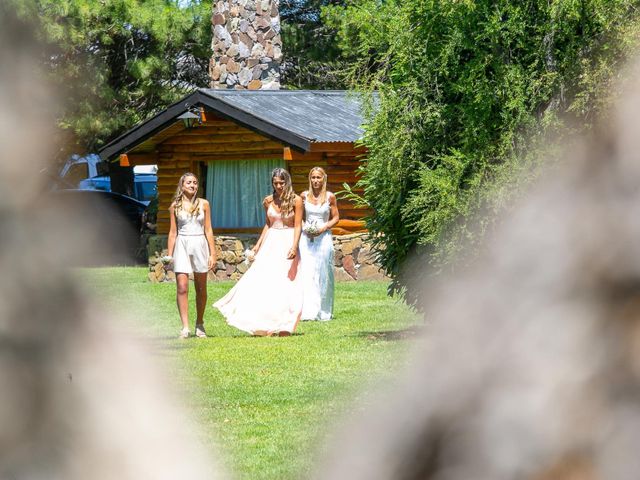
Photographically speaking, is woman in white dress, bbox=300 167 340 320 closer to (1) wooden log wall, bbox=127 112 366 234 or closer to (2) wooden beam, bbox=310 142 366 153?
(2) wooden beam, bbox=310 142 366 153

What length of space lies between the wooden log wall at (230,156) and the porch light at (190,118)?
0.40 m

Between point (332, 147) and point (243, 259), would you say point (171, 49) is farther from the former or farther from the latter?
point (332, 147)

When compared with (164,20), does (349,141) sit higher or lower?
lower

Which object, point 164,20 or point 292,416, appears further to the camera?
point 164,20

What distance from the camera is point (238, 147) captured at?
23.5 metres

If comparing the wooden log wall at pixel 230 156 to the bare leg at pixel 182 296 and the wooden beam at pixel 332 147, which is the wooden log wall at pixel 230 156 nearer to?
the wooden beam at pixel 332 147

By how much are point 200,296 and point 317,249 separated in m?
3.67

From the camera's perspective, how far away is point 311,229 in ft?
52.1

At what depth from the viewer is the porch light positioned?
22359mm

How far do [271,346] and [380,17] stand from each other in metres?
3.50

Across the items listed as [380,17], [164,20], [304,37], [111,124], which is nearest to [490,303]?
[380,17]

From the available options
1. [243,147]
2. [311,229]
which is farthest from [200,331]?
[243,147]

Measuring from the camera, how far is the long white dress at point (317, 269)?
15406 millimetres

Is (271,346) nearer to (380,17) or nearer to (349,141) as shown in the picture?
(380,17)
